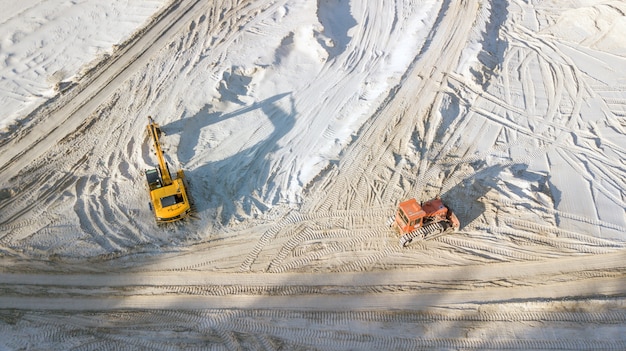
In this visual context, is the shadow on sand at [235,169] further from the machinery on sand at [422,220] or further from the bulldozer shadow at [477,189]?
the bulldozer shadow at [477,189]

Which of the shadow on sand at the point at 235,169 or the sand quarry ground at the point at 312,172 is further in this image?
the shadow on sand at the point at 235,169

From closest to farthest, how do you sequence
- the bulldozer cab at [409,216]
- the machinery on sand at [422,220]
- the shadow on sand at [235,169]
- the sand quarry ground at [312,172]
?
the sand quarry ground at [312,172] < the bulldozer cab at [409,216] < the machinery on sand at [422,220] < the shadow on sand at [235,169]

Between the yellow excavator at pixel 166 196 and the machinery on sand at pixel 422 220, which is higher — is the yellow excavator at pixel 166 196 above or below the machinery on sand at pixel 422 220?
above

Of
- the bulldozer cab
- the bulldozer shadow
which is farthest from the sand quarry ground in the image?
the bulldozer cab

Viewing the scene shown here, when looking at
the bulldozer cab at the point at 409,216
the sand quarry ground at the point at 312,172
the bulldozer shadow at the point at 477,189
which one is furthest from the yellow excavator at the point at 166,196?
the bulldozer shadow at the point at 477,189

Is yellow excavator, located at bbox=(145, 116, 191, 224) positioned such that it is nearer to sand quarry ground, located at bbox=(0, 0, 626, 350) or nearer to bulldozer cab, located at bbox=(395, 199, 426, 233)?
sand quarry ground, located at bbox=(0, 0, 626, 350)

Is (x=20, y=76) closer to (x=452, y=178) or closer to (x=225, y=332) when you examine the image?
(x=225, y=332)

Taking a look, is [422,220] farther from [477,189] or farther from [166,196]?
[166,196]
